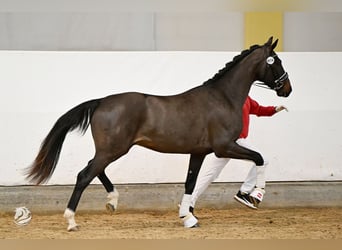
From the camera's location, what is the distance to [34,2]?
21.6 feet

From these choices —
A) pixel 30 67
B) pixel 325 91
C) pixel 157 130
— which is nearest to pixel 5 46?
pixel 30 67

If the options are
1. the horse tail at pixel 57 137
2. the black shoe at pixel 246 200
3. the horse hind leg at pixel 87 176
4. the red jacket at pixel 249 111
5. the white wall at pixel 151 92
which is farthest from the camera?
the white wall at pixel 151 92

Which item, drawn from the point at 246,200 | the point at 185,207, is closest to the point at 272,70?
the point at 246,200

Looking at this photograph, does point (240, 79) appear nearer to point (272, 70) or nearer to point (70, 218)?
point (272, 70)

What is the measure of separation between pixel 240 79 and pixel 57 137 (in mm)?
1487

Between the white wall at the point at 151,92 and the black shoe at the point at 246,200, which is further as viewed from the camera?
the white wall at the point at 151,92

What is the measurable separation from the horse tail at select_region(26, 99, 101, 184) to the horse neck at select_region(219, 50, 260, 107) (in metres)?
1.01

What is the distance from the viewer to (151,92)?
22.7 feet

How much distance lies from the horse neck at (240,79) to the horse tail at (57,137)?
1010 mm

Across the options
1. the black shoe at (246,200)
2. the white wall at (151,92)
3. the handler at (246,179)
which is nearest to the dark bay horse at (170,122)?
the handler at (246,179)

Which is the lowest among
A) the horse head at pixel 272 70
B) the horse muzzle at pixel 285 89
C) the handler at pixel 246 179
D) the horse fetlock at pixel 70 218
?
the horse fetlock at pixel 70 218

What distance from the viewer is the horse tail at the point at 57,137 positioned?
5.75 m

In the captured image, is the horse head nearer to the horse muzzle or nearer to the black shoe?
the horse muzzle

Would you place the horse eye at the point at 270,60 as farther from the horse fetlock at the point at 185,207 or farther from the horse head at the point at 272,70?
the horse fetlock at the point at 185,207
